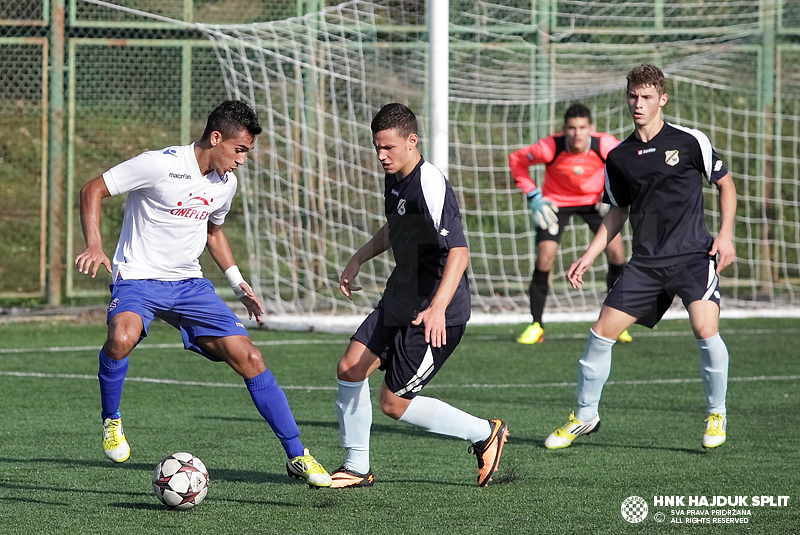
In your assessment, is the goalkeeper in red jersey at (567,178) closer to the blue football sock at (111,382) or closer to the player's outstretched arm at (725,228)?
the player's outstretched arm at (725,228)

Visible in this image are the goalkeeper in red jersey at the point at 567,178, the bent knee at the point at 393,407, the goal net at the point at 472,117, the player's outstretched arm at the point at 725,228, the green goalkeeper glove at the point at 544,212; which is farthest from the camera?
the goal net at the point at 472,117

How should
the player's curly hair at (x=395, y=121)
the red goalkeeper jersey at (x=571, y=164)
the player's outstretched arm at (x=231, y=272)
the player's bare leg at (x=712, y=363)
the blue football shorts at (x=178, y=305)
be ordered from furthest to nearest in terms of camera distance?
the red goalkeeper jersey at (x=571, y=164)
the player's bare leg at (x=712, y=363)
the player's outstretched arm at (x=231, y=272)
the blue football shorts at (x=178, y=305)
the player's curly hair at (x=395, y=121)

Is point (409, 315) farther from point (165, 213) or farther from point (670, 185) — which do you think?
point (670, 185)

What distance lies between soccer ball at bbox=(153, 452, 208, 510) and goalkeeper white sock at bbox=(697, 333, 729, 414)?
2.73 metres

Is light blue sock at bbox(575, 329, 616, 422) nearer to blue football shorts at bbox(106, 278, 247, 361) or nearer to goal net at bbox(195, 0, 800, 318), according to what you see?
blue football shorts at bbox(106, 278, 247, 361)

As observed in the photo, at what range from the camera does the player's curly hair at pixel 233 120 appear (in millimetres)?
4680

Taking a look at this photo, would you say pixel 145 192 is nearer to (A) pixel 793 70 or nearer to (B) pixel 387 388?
(B) pixel 387 388

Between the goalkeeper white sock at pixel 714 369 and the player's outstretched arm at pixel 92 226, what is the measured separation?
308 centimetres

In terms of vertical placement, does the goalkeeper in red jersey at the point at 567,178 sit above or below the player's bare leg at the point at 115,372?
above

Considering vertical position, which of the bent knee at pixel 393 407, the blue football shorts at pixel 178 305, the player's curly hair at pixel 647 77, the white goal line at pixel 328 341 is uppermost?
the player's curly hair at pixel 647 77

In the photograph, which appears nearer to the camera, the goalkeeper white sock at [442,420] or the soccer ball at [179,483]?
the soccer ball at [179,483]

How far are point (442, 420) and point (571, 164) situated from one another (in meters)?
4.65

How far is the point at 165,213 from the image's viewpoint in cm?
484

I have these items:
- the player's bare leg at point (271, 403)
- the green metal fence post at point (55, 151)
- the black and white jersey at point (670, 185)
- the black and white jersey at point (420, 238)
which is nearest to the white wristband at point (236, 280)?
the player's bare leg at point (271, 403)
